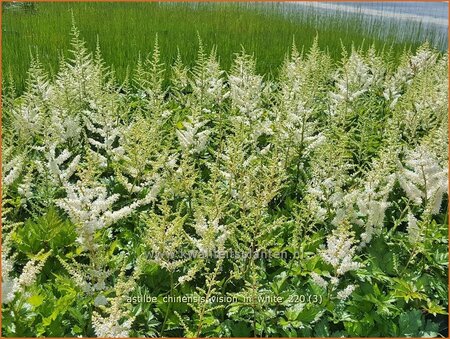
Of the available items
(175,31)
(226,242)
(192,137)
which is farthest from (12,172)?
(175,31)

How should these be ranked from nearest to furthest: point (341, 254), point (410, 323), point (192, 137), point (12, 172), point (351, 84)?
point (341, 254) → point (410, 323) → point (12, 172) → point (192, 137) → point (351, 84)

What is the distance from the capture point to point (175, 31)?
1251 centimetres

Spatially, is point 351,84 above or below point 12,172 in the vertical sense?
above

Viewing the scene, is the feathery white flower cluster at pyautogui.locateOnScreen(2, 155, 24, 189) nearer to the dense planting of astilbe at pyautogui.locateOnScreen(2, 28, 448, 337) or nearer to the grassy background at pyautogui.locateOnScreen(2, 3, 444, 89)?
the dense planting of astilbe at pyautogui.locateOnScreen(2, 28, 448, 337)

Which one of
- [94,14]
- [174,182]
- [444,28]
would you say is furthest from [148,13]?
[174,182]

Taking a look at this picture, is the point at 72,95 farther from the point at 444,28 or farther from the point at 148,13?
the point at 444,28

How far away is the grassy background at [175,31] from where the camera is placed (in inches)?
401

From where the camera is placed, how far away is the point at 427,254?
409cm

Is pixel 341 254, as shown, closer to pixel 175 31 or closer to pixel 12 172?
pixel 12 172

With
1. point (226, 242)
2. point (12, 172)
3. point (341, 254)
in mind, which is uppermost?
point (12, 172)

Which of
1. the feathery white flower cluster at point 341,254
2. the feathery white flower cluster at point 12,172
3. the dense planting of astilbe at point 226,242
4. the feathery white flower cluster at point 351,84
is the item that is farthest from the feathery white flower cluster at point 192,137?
the feathery white flower cluster at point 351,84

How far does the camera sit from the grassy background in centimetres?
1020

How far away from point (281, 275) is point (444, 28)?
47.7ft

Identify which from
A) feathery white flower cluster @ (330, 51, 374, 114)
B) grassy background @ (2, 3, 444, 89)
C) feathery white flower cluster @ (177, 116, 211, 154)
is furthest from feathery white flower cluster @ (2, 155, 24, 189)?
grassy background @ (2, 3, 444, 89)
